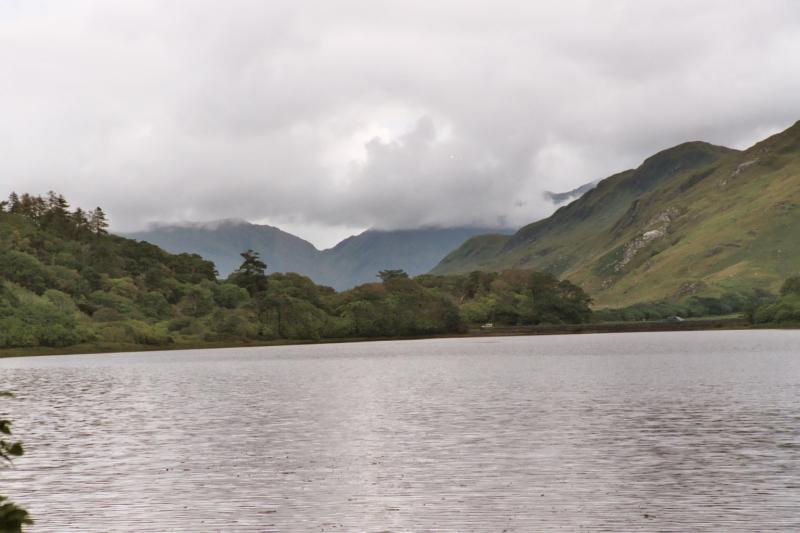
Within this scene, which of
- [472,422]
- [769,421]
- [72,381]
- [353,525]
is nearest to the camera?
[353,525]

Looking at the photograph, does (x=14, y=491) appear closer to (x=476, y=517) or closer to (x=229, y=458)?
(x=229, y=458)

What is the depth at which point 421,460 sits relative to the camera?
166 ft

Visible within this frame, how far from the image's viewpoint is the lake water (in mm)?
35844

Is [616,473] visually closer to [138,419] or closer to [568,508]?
[568,508]

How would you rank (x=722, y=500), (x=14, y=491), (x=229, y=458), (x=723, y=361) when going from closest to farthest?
(x=722, y=500), (x=14, y=491), (x=229, y=458), (x=723, y=361)

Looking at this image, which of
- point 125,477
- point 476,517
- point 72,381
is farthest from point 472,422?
point 72,381

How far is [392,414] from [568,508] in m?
43.7

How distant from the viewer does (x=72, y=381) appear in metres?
146

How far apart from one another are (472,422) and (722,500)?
110ft

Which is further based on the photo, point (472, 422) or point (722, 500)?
point (472, 422)

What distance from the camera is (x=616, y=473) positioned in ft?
147

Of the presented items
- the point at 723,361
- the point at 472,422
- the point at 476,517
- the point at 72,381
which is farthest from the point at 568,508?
the point at 723,361

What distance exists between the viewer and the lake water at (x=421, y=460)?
35.8 metres

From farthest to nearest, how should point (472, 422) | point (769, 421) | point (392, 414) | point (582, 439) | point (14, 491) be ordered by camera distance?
1. point (392, 414)
2. point (472, 422)
3. point (769, 421)
4. point (582, 439)
5. point (14, 491)
